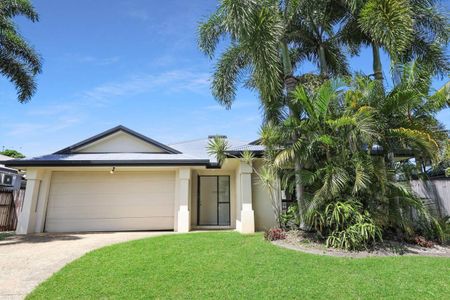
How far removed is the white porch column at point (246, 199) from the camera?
11.5 meters

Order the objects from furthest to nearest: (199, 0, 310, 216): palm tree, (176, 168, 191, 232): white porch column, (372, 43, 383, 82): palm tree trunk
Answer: (176, 168, 191, 232): white porch column
(372, 43, 383, 82): palm tree trunk
(199, 0, 310, 216): palm tree

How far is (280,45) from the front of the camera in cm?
1057

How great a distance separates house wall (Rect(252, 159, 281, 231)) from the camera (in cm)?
1233

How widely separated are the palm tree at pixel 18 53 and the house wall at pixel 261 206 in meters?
11.2

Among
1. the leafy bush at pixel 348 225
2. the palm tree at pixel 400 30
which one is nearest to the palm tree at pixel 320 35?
the palm tree at pixel 400 30

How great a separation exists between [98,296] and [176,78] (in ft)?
32.8

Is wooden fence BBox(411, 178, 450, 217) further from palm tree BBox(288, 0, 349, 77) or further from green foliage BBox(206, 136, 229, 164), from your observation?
green foliage BBox(206, 136, 229, 164)

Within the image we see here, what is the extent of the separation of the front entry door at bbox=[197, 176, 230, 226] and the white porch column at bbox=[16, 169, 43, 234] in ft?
26.0

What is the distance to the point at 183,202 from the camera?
42.0 ft

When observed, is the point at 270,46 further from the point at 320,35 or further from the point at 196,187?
the point at 196,187

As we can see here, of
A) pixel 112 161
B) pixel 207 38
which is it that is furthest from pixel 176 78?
pixel 112 161

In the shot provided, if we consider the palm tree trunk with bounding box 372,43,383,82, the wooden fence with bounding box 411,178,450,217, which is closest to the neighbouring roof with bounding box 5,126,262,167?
the palm tree trunk with bounding box 372,43,383,82

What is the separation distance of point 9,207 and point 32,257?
9933 mm

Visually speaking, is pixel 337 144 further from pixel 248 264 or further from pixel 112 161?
pixel 112 161
